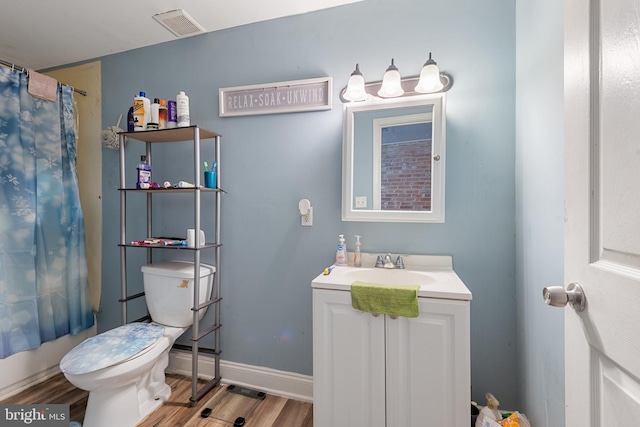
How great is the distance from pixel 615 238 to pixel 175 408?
1997 millimetres

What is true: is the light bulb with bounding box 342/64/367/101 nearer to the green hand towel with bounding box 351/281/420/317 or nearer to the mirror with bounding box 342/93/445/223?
the mirror with bounding box 342/93/445/223

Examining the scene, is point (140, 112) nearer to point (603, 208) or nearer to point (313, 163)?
point (313, 163)

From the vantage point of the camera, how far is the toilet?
1243 millimetres

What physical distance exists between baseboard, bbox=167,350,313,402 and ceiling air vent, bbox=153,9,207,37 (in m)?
2.12

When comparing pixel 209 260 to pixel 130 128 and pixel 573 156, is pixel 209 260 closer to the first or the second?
pixel 130 128

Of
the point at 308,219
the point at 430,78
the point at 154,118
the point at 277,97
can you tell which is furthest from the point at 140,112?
the point at 430,78

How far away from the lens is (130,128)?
1689mm

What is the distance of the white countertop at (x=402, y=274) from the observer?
1.20 meters

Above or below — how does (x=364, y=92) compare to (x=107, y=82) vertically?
below

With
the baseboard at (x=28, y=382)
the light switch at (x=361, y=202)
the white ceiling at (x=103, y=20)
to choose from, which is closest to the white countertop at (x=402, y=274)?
the light switch at (x=361, y=202)

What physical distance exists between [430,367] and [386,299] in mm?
309

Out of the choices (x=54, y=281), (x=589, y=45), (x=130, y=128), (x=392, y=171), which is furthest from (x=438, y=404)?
(x=54, y=281)

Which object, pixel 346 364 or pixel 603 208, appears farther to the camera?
pixel 346 364

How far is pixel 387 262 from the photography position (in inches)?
57.7
